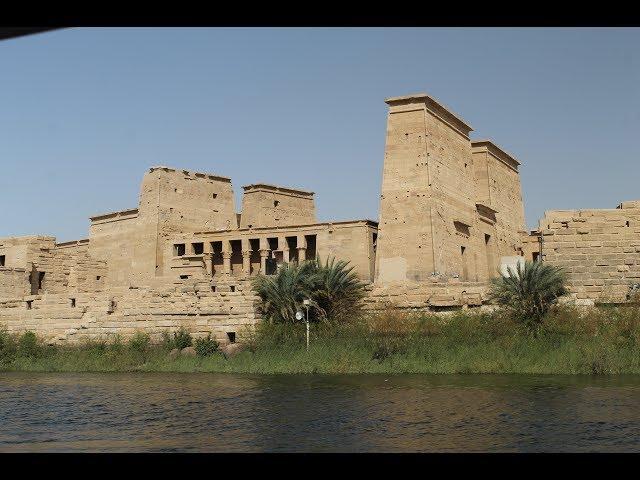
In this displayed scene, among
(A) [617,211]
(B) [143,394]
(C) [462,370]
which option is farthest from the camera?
(A) [617,211]

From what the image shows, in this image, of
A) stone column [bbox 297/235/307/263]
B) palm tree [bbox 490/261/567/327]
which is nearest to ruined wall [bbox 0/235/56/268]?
stone column [bbox 297/235/307/263]

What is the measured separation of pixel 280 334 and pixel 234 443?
11.1 metres

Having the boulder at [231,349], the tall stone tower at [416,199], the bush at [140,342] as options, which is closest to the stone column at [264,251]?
the tall stone tower at [416,199]

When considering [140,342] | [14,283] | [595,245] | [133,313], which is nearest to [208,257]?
[14,283]

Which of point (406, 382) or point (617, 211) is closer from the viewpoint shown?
point (406, 382)

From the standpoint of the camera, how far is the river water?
7812 mm

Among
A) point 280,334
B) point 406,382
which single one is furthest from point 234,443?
point 280,334

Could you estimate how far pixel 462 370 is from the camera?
16047mm

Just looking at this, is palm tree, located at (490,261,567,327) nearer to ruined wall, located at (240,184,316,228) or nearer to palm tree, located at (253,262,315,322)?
palm tree, located at (253,262,315,322)

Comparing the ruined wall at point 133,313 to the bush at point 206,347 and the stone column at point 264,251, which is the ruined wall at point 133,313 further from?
the stone column at point 264,251

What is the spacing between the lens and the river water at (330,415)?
25.6ft

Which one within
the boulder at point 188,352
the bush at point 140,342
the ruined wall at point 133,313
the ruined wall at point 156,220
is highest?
the ruined wall at point 156,220

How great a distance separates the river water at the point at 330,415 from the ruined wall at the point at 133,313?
4837 millimetres
